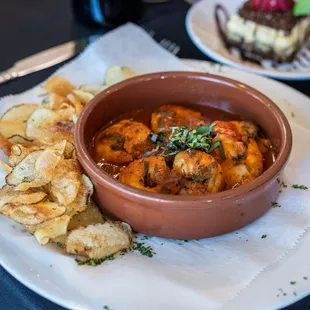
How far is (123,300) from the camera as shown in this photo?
3.89 feet

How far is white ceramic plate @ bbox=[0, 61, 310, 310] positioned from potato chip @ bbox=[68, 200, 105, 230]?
0.09 m

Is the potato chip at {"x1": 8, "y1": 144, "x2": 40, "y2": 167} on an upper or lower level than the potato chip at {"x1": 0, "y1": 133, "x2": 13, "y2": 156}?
upper

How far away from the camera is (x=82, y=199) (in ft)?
4.47

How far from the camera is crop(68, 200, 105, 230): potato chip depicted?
1365 mm

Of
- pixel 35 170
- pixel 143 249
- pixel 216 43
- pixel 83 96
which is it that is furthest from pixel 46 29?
pixel 143 249

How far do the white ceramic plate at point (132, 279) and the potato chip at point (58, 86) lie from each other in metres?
0.59

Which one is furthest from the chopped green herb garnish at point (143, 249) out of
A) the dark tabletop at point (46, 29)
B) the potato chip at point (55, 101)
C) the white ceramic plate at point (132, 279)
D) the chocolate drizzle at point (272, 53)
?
the chocolate drizzle at point (272, 53)

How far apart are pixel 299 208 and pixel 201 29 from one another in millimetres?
1224

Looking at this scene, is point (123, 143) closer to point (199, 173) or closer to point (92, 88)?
point (199, 173)

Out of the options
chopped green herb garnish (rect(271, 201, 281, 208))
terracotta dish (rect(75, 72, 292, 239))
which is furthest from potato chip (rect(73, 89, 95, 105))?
chopped green herb garnish (rect(271, 201, 281, 208))

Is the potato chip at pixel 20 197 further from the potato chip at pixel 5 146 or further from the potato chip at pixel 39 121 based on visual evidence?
the potato chip at pixel 39 121

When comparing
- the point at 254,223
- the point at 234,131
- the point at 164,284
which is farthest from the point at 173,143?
the point at 164,284

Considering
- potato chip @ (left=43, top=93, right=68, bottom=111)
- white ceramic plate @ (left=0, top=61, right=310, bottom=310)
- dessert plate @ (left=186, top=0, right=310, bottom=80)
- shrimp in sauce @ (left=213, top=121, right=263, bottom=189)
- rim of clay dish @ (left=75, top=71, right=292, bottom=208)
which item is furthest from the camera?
dessert plate @ (left=186, top=0, right=310, bottom=80)

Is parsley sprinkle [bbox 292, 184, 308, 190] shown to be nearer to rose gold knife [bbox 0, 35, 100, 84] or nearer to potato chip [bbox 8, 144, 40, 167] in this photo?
potato chip [bbox 8, 144, 40, 167]
